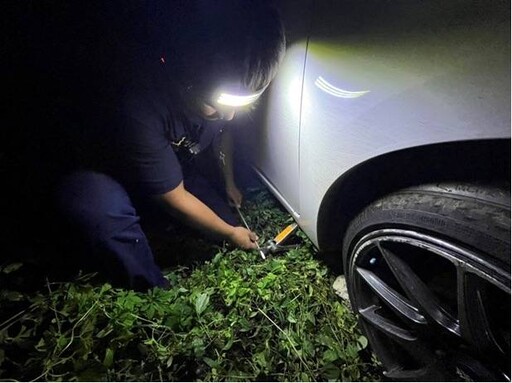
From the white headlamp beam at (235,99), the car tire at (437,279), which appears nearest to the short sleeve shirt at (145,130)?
the white headlamp beam at (235,99)

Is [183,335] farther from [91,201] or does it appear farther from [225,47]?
[225,47]

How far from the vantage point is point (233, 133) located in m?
1.61

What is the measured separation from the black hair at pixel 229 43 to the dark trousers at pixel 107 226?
0.54 meters

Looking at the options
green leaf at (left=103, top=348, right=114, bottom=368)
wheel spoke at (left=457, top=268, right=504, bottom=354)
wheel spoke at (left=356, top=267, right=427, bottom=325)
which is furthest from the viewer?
green leaf at (left=103, top=348, right=114, bottom=368)

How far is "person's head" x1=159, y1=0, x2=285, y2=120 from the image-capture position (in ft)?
3.29

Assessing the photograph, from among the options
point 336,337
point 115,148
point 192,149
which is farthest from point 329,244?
point 115,148

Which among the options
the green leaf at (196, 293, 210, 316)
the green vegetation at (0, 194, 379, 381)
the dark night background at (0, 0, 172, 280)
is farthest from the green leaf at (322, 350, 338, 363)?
the dark night background at (0, 0, 172, 280)

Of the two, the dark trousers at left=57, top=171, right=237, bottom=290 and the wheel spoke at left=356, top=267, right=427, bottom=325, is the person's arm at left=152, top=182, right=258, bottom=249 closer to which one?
the dark trousers at left=57, top=171, right=237, bottom=290

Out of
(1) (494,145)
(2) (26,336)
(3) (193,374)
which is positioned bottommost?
(3) (193,374)

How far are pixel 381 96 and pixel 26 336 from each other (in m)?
1.08

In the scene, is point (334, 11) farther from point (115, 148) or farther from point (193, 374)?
point (193, 374)

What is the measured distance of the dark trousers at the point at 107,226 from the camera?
1.24 meters

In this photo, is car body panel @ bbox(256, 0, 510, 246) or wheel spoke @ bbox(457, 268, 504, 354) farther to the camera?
wheel spoke @ bbox(457, 268, 504, 354)

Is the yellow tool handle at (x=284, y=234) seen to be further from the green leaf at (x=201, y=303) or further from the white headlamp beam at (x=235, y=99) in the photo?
the white headlamp beam at (x=235, y=99)
